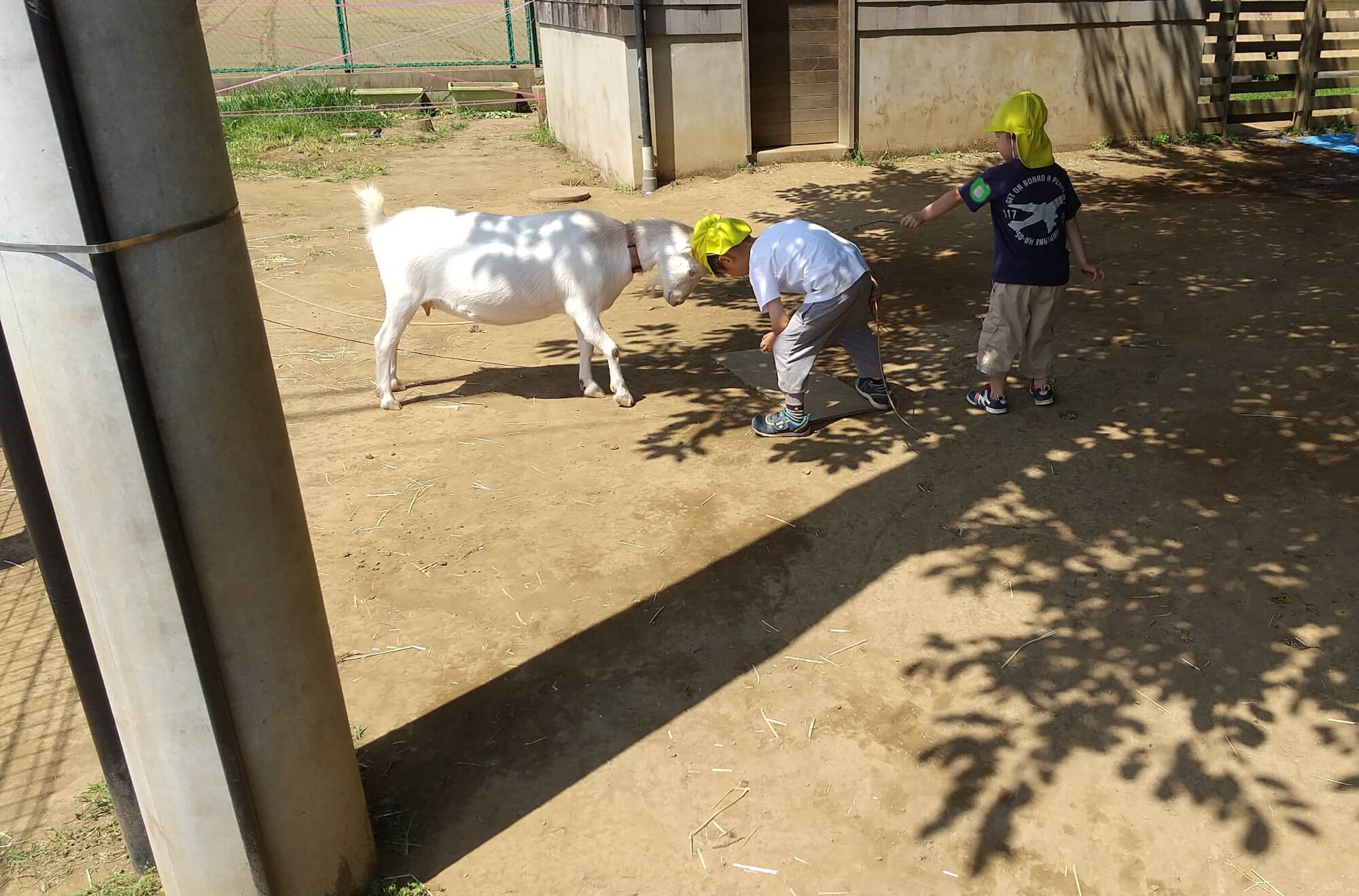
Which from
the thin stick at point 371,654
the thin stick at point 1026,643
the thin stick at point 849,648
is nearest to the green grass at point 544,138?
the thin stick at point 371,654

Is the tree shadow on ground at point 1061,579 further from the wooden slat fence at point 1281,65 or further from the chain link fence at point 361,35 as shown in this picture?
the chain link fence at point 361,35

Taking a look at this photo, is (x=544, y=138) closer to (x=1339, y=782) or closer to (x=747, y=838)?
(x=747, y=838)

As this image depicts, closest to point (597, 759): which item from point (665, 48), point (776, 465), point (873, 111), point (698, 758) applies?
point (698, 758)

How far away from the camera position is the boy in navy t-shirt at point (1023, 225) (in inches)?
216

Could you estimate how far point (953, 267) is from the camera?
8.99 m

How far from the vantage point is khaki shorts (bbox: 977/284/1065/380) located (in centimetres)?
568

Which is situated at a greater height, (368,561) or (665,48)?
(665,48)

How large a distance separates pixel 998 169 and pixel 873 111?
7.37 metres

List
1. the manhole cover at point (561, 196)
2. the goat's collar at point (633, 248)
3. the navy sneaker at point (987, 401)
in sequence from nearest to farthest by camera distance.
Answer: the navy sneaker at point (987, 401) → the goat's collar at point (633, 248) → the manhole cover at point (561, 196)

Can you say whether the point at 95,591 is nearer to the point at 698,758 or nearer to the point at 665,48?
the point at 698,758

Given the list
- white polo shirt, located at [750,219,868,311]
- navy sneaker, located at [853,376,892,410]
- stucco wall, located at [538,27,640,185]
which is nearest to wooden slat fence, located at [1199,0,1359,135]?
stucco wall, located at [538,27,640,185]

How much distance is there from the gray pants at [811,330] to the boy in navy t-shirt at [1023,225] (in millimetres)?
495

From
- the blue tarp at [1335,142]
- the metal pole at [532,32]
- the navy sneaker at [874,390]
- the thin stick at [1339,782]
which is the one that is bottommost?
the thin stick at [1339,782]

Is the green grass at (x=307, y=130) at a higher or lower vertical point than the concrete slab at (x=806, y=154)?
higher
